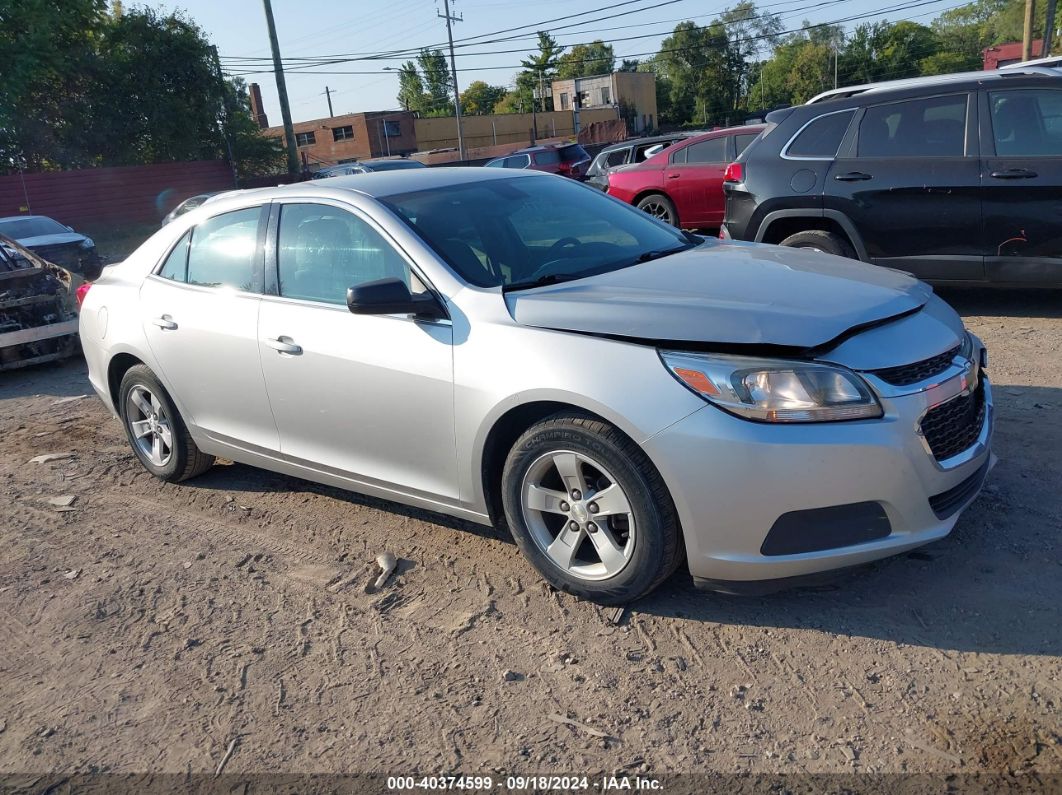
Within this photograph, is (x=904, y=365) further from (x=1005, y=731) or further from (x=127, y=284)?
(x=127, y=284)

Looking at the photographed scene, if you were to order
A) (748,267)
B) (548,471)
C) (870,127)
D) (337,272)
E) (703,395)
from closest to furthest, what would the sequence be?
(703,395), (548,471), (748,267), (337,272), (870,127)

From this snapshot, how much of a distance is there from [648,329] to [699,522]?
702 mm

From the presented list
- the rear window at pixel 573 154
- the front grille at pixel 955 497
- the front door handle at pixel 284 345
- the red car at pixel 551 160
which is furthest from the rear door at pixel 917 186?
the rear window at pixel 573 154

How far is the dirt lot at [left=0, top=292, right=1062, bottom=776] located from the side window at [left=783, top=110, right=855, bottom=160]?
11.7 ft

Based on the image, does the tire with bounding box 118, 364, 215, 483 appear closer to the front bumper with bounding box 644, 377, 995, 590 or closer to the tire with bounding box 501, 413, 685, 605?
the tire with bounding box 501, 413, 685, 605

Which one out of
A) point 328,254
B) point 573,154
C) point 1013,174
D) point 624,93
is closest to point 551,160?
point 573,154

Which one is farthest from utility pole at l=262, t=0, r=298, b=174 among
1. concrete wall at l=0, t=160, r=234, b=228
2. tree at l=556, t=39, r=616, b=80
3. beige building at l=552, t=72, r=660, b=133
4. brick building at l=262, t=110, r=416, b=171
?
tree at l=556, t=39, r=616, b=80

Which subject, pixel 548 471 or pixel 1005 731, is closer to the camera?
pixel 1005 731

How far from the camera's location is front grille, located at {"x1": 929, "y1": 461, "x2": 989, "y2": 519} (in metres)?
3.23

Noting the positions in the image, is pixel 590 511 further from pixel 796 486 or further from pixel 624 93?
pixel 624 93

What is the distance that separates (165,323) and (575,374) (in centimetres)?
270

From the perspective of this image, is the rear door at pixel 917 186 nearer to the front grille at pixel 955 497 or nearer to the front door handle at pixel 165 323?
the front grille at pixel 955 497

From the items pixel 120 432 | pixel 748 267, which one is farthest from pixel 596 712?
pixel 120 432

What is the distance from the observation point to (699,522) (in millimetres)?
3145
